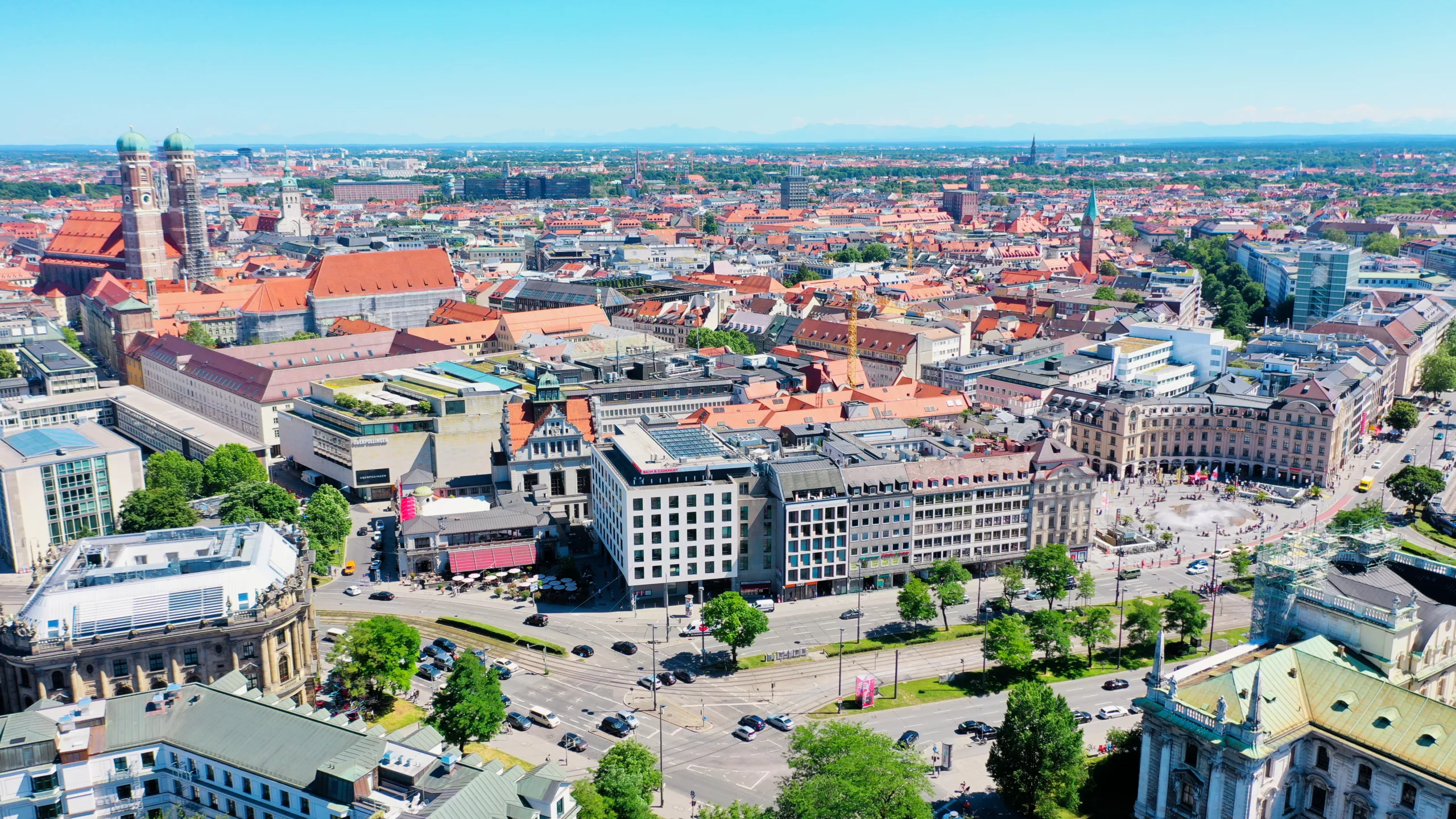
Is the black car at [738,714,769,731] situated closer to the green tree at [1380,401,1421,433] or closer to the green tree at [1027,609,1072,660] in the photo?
the green tree at [1027,609,1072,660]

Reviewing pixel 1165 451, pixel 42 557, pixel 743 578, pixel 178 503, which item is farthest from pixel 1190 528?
pixel 42 557

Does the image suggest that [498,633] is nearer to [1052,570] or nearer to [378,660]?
[378,660]

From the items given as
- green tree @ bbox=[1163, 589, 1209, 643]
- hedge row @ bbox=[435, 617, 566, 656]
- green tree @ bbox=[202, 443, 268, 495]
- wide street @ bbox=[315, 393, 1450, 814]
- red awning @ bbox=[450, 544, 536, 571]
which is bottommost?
wide street @ bbox=[315, 393, 1450, 814]

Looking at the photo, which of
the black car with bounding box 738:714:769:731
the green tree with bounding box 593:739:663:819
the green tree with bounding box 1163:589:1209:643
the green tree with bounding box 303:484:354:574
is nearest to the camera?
the green tree with bounding box 593:739:663:819

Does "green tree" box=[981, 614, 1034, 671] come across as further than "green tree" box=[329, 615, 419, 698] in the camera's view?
Yes

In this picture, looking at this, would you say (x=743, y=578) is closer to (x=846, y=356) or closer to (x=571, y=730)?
(x=571, y=730)

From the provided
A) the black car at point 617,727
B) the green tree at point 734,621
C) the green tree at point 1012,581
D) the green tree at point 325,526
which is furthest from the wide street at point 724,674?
the green tree at point 734,621

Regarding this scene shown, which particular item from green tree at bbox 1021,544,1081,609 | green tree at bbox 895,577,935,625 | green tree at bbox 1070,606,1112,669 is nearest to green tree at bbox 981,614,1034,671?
green tree at bbox 1070,606,1112,669
